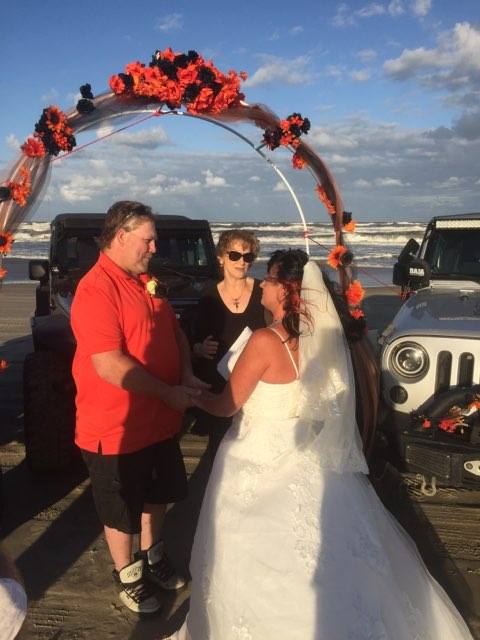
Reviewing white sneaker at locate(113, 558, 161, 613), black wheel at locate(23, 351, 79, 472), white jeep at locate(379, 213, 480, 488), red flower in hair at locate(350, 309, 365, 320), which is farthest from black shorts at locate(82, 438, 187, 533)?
white jeep at locate(379, 213, 480, 488)

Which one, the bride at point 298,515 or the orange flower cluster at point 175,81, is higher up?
the orange flower cluster at point 175,81

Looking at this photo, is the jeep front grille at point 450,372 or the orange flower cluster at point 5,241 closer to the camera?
the orange flower cluster at point 5,241

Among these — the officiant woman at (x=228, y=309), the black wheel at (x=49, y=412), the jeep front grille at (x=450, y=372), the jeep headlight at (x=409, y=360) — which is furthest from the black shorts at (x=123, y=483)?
the jeep front grille at (x=450, y=372)

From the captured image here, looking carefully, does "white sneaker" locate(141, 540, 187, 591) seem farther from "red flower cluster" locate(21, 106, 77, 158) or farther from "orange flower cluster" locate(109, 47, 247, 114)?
"orange flower cluster" locate(109, 47, 247, 114)

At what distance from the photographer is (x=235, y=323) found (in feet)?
11.5

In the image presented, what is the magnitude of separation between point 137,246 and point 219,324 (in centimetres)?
106

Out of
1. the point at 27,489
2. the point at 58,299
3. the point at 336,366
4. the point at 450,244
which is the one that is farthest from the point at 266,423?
the point at 450,244

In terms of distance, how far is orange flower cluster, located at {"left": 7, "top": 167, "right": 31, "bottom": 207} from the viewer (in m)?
3.06

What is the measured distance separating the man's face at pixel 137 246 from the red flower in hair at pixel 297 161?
1.32 m

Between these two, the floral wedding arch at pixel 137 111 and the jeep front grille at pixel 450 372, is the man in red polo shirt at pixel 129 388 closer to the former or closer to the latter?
the floral wedding arch at pixel 137 111

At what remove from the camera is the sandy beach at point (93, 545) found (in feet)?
9.03

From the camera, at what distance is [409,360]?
12.2ft

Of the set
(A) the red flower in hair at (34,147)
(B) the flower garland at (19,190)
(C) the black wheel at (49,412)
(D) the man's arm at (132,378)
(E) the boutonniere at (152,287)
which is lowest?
(C) the black wheel at (49,412)

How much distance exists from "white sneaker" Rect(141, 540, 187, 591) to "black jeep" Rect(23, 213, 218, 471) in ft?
4.19
